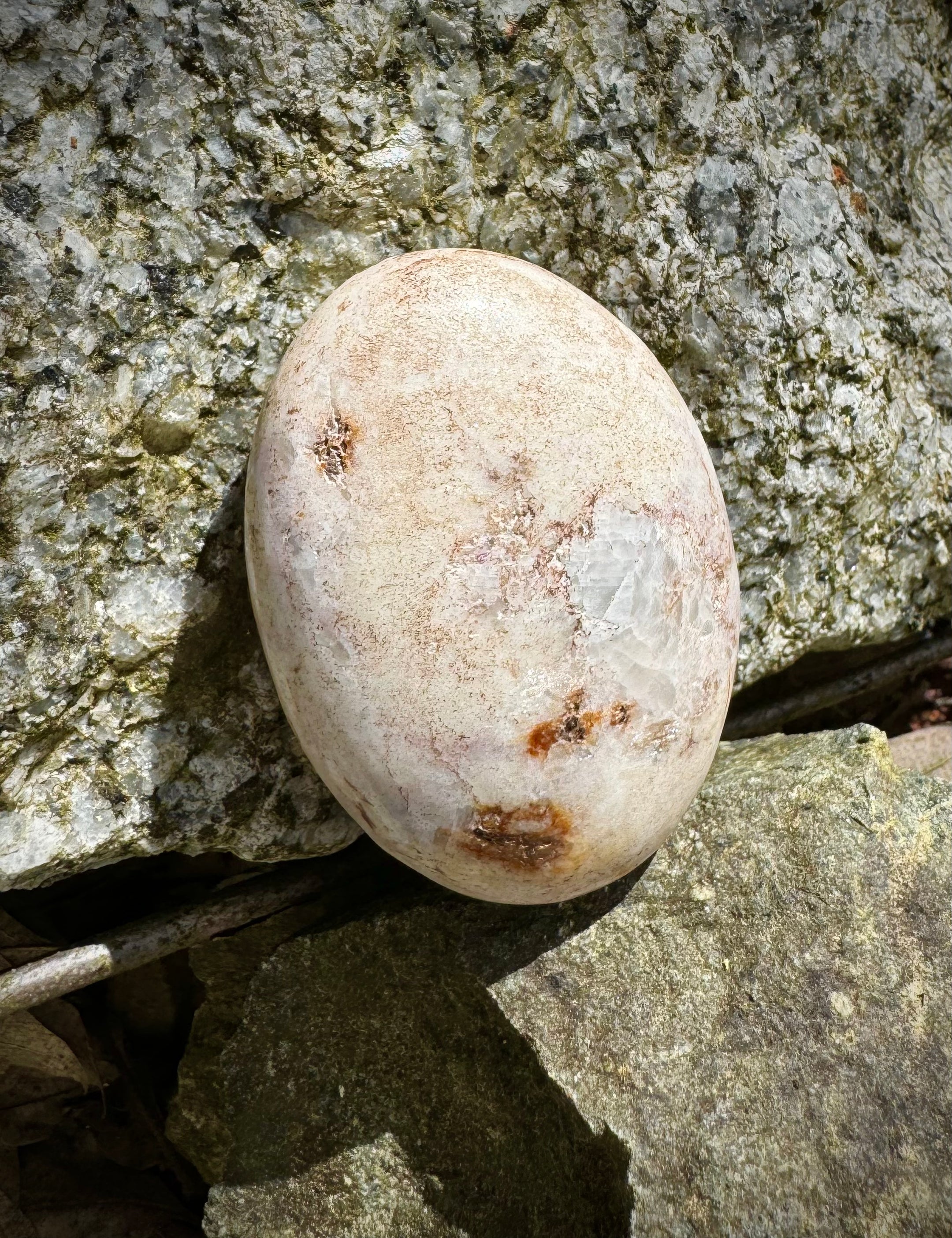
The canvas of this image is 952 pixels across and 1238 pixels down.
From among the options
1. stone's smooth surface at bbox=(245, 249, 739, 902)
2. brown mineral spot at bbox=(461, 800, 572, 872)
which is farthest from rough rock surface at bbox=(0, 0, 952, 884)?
brown mineral spot at bbox=(461, 800, 572, 872)

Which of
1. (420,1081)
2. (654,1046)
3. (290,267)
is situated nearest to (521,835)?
(654,1046)

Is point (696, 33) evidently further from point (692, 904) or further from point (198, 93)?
point (692, 904)

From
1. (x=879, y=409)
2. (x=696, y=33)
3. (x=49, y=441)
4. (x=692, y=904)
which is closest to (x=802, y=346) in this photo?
(x=879, y=409)

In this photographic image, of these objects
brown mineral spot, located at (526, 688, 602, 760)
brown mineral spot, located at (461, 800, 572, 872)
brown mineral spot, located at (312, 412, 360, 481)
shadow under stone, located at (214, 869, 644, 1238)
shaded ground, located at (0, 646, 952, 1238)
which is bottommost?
shaded ground, located at (0, 646, 952, 1238)

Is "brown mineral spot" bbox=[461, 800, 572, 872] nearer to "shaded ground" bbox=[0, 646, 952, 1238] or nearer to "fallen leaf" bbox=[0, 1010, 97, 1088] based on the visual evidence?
"shaded ground" bbox=[0, 646, 952, 1238]

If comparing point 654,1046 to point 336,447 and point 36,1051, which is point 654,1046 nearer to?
point 336,447

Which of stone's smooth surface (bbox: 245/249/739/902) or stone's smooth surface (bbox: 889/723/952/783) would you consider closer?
stone's smooth surface (bbox: 245/249/739/902)
